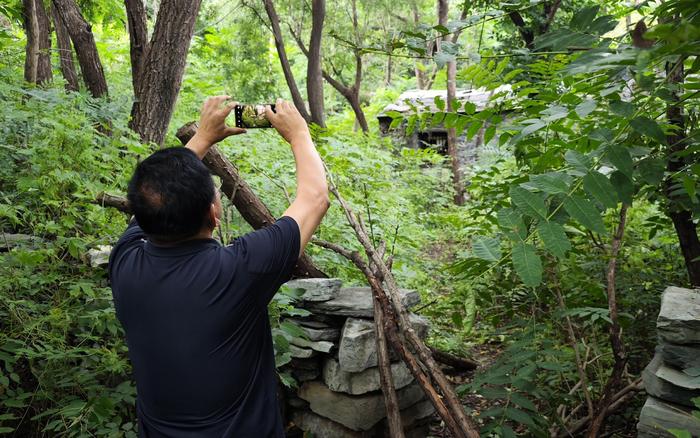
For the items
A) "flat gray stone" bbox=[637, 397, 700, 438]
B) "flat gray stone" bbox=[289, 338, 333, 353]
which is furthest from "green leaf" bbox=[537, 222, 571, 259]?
"flat gray stone" bbox=[289, 338, 333, 353]

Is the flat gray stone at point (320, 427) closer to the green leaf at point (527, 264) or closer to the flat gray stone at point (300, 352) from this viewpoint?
the flat gray stone at point (300, 352)

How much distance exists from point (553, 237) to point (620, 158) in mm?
358

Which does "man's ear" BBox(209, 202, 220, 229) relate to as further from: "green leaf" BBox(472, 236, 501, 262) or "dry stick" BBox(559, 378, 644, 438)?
"dry stick" BBox(559, 378, 644, 438)

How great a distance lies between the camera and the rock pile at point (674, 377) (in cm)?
266

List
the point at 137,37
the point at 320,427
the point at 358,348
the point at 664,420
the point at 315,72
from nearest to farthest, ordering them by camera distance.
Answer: the point at 664,420 < the point at 358,348 < the point at 320,427 < the point at 137,37 < the point at 315,72

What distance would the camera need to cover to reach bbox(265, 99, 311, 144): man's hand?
202cm

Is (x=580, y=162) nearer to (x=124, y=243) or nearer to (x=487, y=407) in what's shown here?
(x=124, y=243)

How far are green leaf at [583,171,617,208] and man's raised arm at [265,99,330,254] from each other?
0.87 metres

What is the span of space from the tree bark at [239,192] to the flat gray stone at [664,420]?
2330 millimetres

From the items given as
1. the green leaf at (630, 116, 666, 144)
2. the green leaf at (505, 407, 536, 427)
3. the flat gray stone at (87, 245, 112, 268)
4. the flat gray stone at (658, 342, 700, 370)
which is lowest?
the green leaf at (505, 407, 536, 427)

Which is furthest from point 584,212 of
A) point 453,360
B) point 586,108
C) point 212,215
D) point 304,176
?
point 453,360

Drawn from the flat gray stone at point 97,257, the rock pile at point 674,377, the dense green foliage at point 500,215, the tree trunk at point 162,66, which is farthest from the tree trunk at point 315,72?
the rock pile at point 674,377

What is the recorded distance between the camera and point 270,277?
173 centimetres

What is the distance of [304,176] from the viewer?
1879mm
